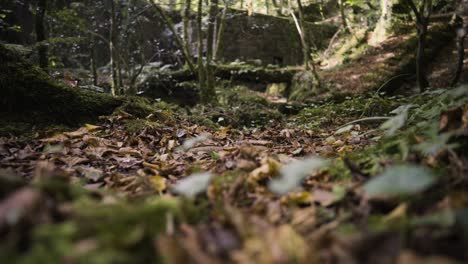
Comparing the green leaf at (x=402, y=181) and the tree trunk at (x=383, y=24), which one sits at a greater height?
the tree trunk at (x=383, y=24)

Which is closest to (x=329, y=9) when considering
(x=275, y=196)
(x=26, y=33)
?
(x=26, y=33)

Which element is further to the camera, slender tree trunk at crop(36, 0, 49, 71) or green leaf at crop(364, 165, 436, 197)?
slender tree trunk at crop(36, 0, 49, 71)

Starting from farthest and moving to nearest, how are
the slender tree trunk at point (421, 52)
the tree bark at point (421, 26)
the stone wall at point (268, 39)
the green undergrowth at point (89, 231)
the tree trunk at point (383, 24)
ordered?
the stone wall at point (268, 39) → the tree trunk at point (383, 24) → the slender tree trunk at point (421, 52) → the tree bark at point (421, 26) → the green undergrowth at point (89, 231)

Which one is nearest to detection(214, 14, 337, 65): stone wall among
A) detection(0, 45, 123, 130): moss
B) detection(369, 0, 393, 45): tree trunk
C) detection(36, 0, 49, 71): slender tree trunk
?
detection(369, 0, 393, 45): tree trunk

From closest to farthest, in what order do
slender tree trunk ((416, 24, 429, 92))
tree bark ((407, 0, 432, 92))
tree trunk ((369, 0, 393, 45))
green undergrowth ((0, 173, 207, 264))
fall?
1. green undergrowth ((0, 173, 207, 264))
2. tree bark ((407, 0, 432, 92))
3. slender tree trunk ((416, 24, 429, 92))
4. tree trunk ((369, 0, 393, 45))

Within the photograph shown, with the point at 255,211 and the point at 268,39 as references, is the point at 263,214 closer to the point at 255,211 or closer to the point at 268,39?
the point at 255,211

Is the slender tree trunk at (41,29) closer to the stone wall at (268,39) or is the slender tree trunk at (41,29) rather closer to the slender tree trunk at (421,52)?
the slender tree trunk at (421,52)

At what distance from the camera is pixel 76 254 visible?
78 centimetres

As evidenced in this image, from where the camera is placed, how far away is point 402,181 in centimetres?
92

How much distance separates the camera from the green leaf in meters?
0.88

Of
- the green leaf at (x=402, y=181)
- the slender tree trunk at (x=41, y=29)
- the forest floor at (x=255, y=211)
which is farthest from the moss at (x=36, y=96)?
the green leaf at (x=402, y=181)

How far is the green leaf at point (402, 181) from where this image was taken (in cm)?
88

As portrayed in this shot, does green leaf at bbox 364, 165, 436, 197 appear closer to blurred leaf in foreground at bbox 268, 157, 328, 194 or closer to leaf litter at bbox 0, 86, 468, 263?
leaf litter at bbox 0, 86, 468, 263

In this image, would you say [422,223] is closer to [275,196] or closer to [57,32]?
[275,196]
